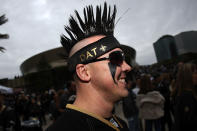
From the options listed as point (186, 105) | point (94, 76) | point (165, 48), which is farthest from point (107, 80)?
point (165, 48)

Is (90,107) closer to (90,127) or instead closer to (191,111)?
(90,127)

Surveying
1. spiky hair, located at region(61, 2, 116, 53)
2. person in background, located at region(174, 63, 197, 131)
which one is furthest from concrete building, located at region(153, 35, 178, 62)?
spiky hair, located at region(61, 2, 116, 53)

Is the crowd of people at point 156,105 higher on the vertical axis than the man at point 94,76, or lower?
lower

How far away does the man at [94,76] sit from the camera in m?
1.58

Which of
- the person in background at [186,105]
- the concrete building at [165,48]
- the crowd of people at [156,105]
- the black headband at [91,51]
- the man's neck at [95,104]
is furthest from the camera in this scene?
the concrete building at [165,48]

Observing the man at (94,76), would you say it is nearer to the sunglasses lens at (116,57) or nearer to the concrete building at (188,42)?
the sunglasses lens at (116,57)

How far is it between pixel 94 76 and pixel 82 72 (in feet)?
0.54

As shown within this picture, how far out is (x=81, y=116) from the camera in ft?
5.17

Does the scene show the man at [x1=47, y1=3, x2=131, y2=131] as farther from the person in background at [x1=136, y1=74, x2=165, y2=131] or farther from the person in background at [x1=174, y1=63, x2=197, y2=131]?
the person in background at [x1=136, y1=74, x2=165, y2=131]

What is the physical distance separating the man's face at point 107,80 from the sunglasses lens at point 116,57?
49 mm

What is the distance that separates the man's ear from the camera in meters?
1.79

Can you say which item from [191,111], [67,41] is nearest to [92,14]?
[67,41]

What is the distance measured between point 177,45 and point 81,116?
7710cm

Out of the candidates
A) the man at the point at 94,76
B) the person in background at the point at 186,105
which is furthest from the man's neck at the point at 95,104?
the person in background at the point at 186,105
